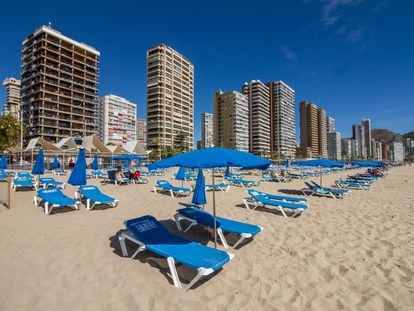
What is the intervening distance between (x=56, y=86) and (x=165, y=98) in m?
31.1

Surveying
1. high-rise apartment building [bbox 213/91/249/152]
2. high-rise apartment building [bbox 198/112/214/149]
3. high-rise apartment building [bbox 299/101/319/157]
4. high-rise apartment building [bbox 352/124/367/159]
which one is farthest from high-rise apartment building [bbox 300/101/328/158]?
high-rise apartment building [bbox 352/124/367/159]

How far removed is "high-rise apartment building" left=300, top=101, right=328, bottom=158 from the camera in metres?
130

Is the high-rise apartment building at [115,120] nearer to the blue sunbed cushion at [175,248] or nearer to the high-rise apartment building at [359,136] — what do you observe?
the blue sunbed cushion at [175,248]

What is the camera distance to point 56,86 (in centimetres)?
5356

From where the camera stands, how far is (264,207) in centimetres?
813

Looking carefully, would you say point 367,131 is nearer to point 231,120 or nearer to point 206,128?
point 206,128

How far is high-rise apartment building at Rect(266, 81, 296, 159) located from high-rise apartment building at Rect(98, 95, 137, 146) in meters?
67.8

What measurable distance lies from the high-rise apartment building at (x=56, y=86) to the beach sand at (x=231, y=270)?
2222 inches

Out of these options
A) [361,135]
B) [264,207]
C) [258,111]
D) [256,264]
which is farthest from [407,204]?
[361,135]

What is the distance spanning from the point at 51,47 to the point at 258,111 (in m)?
76.4

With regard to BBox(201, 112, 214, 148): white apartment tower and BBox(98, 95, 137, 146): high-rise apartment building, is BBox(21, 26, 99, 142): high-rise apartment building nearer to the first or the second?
BBox(98, 95, 137, 146): high-rise apartment building

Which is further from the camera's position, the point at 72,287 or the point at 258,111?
the point at 258,111

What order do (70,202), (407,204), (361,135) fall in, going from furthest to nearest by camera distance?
(361,135) < (407,204) < (70,202)

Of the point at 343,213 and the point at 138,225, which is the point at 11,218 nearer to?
the point at 138,225
